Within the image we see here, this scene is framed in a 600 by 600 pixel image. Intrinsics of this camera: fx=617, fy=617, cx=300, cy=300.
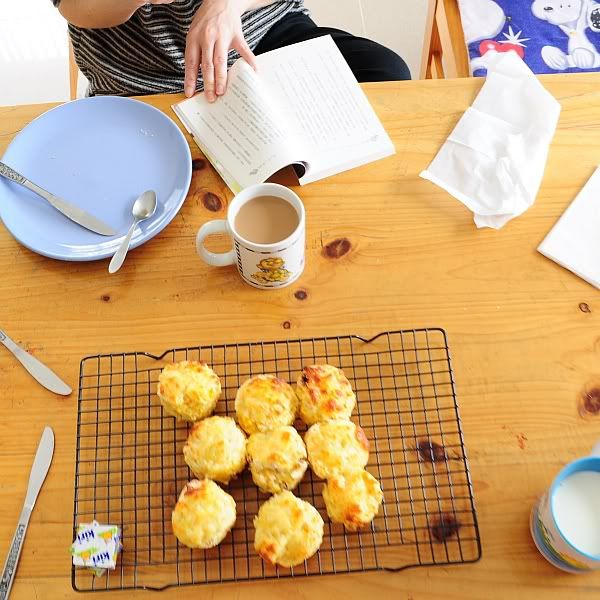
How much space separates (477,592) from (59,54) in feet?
7.09

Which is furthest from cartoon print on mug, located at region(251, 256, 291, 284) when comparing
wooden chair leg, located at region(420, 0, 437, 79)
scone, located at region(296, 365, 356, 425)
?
wooden chair leg, located at region(420, 0, 437, 79)

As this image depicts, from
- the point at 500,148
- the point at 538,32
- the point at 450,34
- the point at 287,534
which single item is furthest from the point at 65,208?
the point at 538,32

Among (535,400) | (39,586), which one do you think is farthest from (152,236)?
(535,400)

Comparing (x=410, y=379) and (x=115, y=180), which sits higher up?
(x=115, y=180)

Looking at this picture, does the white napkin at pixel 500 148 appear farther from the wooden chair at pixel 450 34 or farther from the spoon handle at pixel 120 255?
the spoon handle at pixel 120 255

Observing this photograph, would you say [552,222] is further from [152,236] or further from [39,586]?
[39,586]

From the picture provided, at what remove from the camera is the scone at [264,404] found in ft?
2.42

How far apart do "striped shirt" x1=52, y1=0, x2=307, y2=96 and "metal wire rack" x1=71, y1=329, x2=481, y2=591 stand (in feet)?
2.09

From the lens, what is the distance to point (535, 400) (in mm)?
801

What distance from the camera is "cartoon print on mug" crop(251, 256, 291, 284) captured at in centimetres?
82

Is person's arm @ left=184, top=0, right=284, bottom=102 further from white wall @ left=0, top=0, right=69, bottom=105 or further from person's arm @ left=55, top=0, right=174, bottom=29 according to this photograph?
white wall @ left=0, top=0, right=69, bottom=105

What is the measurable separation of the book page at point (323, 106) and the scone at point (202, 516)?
50 cm

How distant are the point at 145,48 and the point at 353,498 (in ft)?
3.07

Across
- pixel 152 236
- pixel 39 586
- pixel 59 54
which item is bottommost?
pixel 59 54
